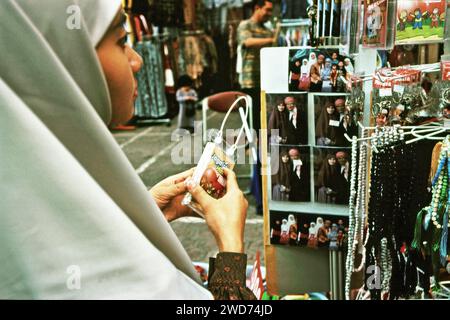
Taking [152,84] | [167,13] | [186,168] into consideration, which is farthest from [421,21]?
[152,84]

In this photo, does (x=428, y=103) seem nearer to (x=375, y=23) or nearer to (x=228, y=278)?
(x=375, y=23)

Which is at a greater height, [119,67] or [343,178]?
[119,67]

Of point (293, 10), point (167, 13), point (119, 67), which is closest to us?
point (119, 67)

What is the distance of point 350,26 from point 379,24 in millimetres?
→ 79

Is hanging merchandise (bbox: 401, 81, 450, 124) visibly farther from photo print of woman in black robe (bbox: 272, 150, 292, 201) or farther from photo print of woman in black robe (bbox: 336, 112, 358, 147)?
photo print of woman in black robe (bbox: 272, 150, 292, 201)

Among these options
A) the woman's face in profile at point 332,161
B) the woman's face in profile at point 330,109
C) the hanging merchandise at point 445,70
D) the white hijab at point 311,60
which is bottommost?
the woman's face in profile at point 332,161

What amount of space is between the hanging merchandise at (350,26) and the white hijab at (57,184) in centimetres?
76

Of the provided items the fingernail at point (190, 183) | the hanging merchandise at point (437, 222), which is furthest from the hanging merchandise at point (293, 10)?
the fingernail at point (190, 183)

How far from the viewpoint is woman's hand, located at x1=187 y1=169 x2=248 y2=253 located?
4.25 feet

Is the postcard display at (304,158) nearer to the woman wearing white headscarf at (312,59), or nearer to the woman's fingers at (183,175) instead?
the woman wearing white headscarf at (312,59)

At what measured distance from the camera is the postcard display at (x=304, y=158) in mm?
1482

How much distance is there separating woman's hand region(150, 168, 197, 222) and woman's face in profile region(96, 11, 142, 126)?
9.1 inches

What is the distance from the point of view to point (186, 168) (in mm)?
1402
